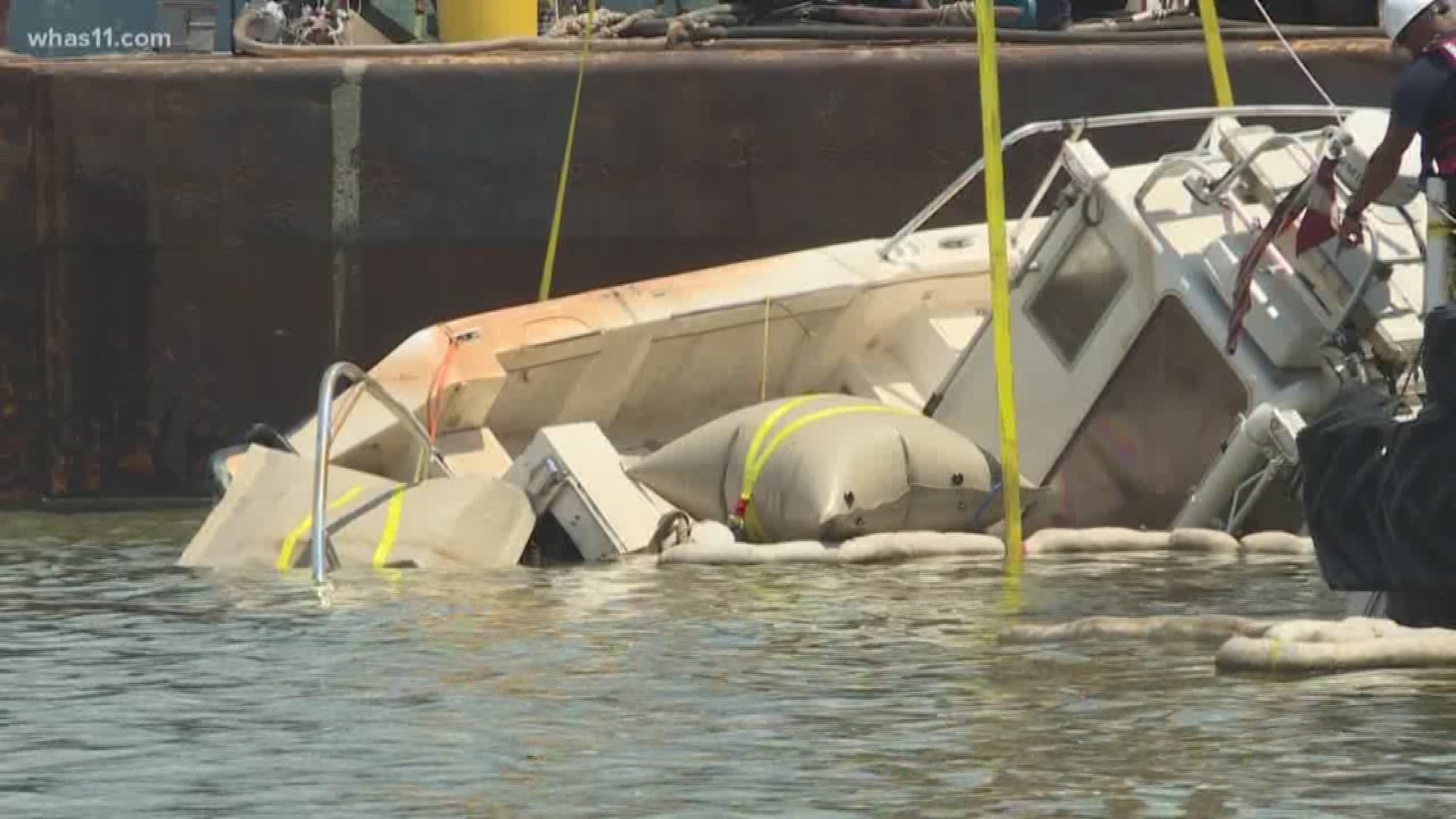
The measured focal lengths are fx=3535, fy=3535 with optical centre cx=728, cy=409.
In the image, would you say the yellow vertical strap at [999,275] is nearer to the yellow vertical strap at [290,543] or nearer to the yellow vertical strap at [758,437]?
the yellow vertical strap at [758,437]

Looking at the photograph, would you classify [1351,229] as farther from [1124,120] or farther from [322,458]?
[322,458]

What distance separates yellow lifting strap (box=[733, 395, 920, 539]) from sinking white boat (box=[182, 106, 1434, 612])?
0.37 meters

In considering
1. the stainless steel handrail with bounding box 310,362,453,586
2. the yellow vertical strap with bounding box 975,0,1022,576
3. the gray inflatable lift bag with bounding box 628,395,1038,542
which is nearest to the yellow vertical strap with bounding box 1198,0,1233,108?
the gray inflatable lift bag with bounding box 628,395,1038,542

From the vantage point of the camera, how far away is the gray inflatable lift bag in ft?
45.8

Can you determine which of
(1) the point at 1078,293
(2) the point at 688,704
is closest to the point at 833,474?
(1) the point at 1078,293

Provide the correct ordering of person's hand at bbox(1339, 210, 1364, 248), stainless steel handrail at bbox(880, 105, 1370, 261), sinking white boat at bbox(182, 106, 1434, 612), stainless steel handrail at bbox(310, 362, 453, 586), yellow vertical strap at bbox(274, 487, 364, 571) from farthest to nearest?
1. stainless steel handrail at bbox(880, 105, 1370, 261)
2. yellow vertical strap at bbox(274, 487, 364, 571)
3. sinking white boat at bbox(182, 106, 1434, 612)
4. stainless steel handrail at bbox(310, 362, 453, 586)
5. person's hand at bbox(1339, 210, 1364, 248)

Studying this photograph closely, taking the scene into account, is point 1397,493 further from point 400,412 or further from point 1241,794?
point 400,412

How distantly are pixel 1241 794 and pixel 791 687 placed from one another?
2204 millimetres

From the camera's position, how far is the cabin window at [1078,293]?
14.4 metres

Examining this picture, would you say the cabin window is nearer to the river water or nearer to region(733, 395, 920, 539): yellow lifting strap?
region(733, 395, 920, 539): yellow lifting strap

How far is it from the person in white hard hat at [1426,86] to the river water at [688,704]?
1.56m

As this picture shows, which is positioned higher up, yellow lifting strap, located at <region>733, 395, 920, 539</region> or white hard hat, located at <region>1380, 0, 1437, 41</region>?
white hard hat, located at <region>1380, 0, 1437, 41</region>

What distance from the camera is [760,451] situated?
46.8ft

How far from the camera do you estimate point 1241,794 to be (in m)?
8.04
